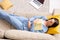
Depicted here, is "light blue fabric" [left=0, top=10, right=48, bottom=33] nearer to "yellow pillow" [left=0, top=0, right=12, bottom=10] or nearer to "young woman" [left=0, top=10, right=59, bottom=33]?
"young woman" [left=0, top=10, right=59, bottom=33]

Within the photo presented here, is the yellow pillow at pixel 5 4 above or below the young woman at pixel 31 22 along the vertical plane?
above

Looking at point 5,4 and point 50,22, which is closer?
point 50,22

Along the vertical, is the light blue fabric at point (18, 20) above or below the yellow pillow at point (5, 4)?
below

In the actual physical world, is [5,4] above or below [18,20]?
above

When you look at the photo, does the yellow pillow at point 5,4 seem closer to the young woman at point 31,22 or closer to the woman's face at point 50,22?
the young woman at point 31,22

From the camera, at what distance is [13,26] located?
86.3 inches

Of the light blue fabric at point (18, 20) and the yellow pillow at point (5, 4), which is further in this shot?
the yellow pillow at point (5, 4)

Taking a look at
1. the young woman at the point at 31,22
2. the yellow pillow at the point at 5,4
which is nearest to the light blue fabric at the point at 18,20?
the young woman at the point at 31,22

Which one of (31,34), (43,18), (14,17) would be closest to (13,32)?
(31,34)

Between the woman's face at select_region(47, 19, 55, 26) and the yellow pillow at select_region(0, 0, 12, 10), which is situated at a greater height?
the yellow pillow at select_region(0, 0, 12, 10)

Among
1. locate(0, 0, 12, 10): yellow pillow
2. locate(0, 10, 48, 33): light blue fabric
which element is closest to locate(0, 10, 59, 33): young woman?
locate(0, 10, 48, 33): light blue fabric

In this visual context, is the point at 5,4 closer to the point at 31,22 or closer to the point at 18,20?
the point at 18,20

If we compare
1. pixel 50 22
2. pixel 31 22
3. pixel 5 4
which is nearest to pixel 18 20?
pixel 31 22

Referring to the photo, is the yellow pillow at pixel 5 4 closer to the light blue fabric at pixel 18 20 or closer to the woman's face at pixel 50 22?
the light blue fabric at pixel 18 20
